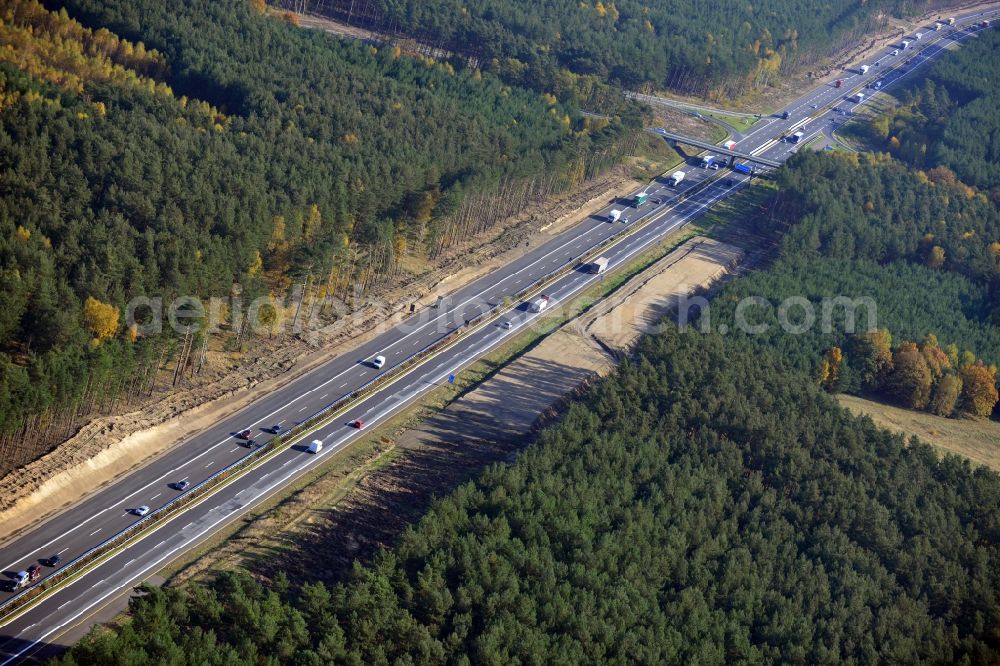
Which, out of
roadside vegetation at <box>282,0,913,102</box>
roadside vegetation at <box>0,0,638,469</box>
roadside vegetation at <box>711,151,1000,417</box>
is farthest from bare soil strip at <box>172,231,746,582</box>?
roadside vegetation at <box>282,0,913,102</box>

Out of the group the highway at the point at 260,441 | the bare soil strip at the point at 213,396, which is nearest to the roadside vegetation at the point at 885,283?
the highway at the point at 260,441

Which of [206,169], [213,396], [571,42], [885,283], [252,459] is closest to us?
[252,459]

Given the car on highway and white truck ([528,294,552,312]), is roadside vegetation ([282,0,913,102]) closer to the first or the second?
white truck ([528,294,552,312])

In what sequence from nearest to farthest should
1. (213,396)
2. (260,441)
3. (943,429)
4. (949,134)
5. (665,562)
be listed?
(665,562) → (260,441) → (213,396) → (943,429) → (949,134)

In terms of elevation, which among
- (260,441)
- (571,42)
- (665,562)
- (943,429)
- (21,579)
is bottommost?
(21,579)

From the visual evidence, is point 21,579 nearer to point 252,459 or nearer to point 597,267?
point 252,459

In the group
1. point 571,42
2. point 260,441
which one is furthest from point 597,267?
point 571,42
